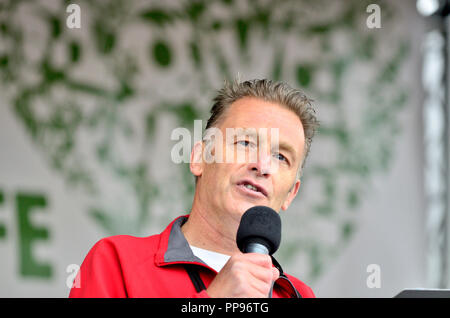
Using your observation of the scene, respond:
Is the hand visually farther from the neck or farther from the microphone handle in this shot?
the neck

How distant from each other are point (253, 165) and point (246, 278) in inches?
24.7

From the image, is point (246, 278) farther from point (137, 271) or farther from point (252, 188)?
point (252, 188)

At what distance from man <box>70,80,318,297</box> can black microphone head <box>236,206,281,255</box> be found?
6 centimetres

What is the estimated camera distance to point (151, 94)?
4.52 meters

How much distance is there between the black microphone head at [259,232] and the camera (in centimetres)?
122

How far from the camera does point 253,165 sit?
5.43 feet

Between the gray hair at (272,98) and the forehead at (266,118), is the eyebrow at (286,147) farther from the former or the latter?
the gray hair at (272,98)

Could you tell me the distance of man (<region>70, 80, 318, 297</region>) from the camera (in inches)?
55.4

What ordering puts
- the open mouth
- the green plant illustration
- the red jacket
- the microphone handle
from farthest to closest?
1. the green plant illustration
2. the open mouth
3. the red jacket
4. the microphone handle

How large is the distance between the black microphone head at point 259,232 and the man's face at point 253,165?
35 cm
